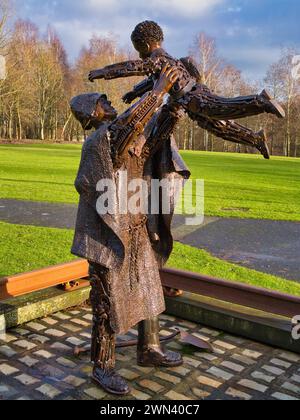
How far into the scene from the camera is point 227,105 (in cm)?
269

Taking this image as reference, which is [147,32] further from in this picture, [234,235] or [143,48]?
[234,235]

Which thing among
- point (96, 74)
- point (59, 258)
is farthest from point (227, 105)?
point (59, 258)

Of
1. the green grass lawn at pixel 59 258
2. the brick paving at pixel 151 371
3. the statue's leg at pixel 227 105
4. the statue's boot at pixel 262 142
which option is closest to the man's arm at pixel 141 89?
the statue's leg at pixel 227 105

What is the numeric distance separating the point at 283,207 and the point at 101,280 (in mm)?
9650

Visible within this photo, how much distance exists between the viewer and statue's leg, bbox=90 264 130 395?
3.37 metres

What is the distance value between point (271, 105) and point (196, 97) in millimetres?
535

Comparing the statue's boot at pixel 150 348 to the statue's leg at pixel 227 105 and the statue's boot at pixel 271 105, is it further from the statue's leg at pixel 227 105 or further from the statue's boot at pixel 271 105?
the statue's boot at pixel 271 105

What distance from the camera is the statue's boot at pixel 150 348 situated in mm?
3764

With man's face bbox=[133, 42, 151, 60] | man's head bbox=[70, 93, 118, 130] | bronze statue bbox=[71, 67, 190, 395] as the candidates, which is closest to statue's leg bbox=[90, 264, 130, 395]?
bronze statue bbox=[71, 67, 190, 395]

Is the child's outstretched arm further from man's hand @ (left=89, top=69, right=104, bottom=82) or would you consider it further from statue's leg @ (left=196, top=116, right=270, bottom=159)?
statue's leg @ (left=196, top=116, right=270, bottom=159)
